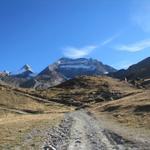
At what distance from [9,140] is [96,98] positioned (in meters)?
155

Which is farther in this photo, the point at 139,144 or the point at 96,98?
the point at 96,98

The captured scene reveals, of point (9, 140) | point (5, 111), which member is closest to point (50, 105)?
point (5, 111)

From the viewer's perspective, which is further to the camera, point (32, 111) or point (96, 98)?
point (96, 98)

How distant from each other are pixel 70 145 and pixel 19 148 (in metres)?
3.88

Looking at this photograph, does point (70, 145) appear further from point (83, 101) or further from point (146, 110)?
point (83, 101)

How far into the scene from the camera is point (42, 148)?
97.7 ft

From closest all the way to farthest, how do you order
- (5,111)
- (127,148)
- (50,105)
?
(127,148)
(5,111)
(50,105)

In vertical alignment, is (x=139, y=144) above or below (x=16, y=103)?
below

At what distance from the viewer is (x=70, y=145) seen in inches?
1210

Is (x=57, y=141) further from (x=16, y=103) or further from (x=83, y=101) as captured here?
(x=83, y=101)

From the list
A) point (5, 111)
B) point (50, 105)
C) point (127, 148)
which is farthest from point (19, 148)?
point (50, 105)

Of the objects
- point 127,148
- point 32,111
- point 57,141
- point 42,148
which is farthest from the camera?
point 32,111

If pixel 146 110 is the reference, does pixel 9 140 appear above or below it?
below

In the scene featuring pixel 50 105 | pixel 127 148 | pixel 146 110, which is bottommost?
pixel 127 148
